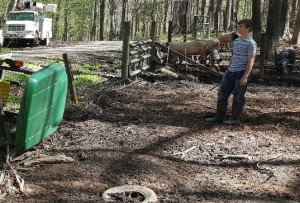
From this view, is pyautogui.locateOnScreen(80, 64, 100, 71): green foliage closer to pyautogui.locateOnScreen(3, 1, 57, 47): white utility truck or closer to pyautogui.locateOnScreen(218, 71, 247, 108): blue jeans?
pyautogui.locateOnScreen(218, 71, 247, 108): blue jeans

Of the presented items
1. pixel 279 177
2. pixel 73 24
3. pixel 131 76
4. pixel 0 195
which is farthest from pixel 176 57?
pixel 73 24

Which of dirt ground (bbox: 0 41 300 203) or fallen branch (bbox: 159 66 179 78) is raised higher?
fallen branch (bbox: 159 66 179 78)

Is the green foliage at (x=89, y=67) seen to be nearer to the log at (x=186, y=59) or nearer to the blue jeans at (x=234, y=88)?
the log at (x=186, y=59)

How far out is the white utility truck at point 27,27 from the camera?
24.5 meters

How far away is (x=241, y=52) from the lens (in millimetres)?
7555

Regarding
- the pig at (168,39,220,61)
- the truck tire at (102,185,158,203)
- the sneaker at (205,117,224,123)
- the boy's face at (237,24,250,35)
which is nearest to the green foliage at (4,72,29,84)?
the pig at (168,39,220,61)

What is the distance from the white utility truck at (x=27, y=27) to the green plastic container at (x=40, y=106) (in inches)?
771

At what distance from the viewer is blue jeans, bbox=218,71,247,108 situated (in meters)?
7.69

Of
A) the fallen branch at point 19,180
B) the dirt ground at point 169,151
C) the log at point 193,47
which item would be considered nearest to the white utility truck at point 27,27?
the log at point 193,47

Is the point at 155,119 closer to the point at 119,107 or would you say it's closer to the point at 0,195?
the point at 119,107

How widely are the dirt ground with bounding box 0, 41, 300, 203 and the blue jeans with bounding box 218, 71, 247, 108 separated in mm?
451

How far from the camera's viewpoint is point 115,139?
6812 mm

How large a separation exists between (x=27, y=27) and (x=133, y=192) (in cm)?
2135

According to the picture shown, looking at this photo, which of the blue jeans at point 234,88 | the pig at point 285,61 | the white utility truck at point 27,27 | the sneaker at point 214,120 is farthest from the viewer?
the white utility truck at point 27,27
